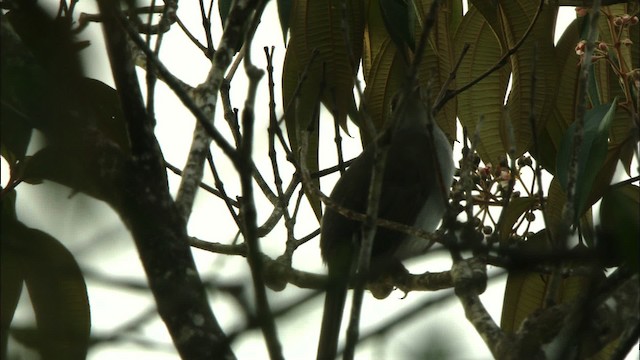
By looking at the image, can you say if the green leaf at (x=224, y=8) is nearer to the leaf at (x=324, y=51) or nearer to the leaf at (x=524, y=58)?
the leaf at (x=324, y=51)

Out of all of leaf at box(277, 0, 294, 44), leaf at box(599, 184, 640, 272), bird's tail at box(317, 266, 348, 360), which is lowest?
leaf at box(599, 184, 640, 272)

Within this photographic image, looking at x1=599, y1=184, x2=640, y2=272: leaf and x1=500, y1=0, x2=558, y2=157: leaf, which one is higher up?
x1=500, y1=0, x2=558, y2=157: leaf

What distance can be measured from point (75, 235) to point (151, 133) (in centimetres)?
131

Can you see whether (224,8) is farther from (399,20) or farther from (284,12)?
(399,20)

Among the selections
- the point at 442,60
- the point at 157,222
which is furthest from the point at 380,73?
the point at 157,222

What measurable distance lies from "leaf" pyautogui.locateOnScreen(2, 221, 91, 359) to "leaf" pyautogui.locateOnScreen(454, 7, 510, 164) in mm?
2696

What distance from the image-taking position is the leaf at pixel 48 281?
93 cm

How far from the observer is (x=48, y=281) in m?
0.97

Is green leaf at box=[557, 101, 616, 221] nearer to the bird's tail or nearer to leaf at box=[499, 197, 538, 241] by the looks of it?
leaf at box=[499, 197, 538, 241]

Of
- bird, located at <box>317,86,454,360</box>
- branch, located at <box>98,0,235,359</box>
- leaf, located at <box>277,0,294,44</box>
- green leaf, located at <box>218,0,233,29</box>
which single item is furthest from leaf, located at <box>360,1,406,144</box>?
branch, located at <box>98,0,235,359</box>

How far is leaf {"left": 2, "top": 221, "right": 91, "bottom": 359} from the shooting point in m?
0.93

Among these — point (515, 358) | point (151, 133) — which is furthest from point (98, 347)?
point (151, 133)

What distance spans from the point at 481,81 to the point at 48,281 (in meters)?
2.85

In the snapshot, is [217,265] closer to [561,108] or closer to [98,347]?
[98,347]
